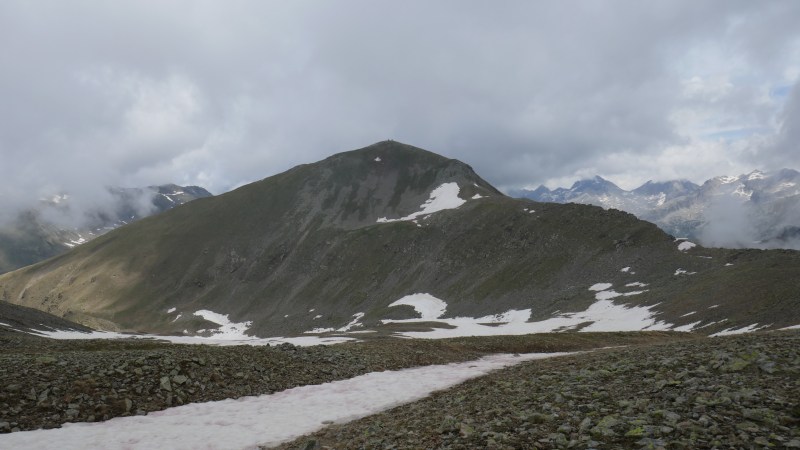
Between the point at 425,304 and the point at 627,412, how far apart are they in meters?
116

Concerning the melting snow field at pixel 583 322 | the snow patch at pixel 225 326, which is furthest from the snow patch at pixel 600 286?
the snow patch at pixel 225 326

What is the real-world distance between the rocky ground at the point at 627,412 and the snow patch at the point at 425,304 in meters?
102

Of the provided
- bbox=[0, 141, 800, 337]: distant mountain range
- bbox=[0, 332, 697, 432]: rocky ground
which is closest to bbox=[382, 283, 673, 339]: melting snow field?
bbox=[0, 141, 800, 337]: distant mountain range

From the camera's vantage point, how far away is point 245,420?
1956cm

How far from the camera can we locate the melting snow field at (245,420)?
16641mm

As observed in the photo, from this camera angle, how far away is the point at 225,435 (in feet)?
58.0

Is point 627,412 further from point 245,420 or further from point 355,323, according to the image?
point 355,323

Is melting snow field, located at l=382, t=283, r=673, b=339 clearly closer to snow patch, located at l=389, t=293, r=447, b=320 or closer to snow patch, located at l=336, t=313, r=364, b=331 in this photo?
snow patch, located at l=389, t=293, r=447, b=320

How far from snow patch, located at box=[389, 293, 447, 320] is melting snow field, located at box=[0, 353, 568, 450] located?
94218 mm

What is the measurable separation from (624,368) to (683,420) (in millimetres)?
7744

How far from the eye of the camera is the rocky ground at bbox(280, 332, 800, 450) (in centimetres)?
1059

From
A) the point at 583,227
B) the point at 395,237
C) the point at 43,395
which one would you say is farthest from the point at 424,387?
the point at 395,237

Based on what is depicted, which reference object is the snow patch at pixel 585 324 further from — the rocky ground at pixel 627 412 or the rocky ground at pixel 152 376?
the rocky ground at pixel 627 412

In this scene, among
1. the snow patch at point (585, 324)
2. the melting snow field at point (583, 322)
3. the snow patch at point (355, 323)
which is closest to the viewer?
the snow patch at point (585, 324)
